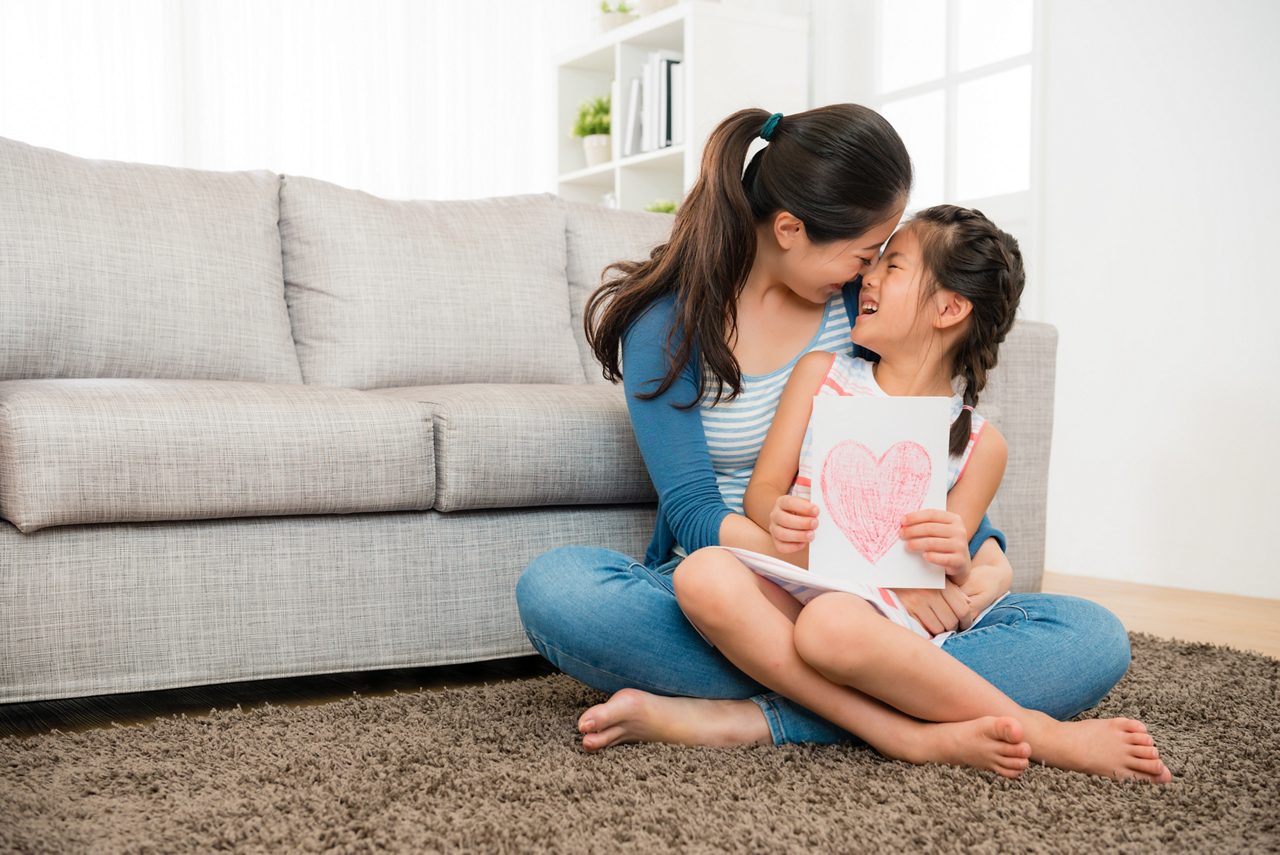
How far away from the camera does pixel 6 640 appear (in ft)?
4.38

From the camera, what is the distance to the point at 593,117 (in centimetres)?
398

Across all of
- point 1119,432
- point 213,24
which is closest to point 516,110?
point 213,24

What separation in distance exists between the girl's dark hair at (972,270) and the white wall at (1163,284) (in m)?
1.43

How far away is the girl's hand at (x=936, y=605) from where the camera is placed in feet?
4.06

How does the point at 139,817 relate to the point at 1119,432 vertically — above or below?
below

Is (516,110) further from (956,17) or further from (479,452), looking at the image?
(479,452)

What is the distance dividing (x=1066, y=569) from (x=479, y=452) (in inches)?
74.9

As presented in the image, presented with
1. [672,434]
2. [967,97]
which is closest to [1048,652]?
[672,434]

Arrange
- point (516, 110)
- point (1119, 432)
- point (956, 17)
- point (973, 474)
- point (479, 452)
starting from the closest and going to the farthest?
1. point (973, 474)
2. point (479, 452)
3. point (1119, 432)
4. point (956, 17)
5. point (516, 110)

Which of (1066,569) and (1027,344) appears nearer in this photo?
(1027,344)

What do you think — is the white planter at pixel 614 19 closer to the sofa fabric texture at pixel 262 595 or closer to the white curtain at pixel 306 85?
the white curtain at pixel 306 85

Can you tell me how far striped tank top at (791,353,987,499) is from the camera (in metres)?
1.28

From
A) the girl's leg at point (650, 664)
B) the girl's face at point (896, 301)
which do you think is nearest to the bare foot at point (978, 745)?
the girl's leg at point (650, 664)

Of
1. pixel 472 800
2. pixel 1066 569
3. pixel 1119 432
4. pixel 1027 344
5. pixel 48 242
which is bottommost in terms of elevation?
pixel 1066 569
